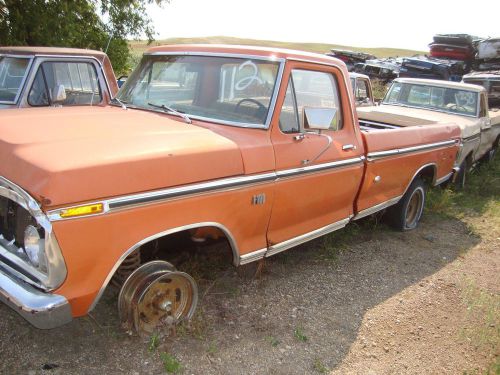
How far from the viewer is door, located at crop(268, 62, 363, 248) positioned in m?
3.44

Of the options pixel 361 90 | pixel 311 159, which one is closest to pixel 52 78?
pixel 311 159

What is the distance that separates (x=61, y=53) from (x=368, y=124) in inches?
160

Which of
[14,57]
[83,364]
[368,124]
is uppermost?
[14,57]

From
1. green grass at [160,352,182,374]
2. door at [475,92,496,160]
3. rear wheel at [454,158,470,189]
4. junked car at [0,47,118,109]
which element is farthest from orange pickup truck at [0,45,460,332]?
door at [475,92,496,160]

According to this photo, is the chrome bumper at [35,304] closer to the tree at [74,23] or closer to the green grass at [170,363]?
the green grass at [170,363]

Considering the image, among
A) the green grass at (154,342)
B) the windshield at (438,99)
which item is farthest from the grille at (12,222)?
the windshield at (438,99)

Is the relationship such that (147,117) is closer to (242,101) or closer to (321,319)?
(242,101)

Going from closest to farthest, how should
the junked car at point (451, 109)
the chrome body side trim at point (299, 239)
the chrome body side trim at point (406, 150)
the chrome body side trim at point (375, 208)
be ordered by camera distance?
1. the chrome body side trim at point (299, 239)
2. the chrome body side trim at point (406, 150)
3. the chrome body side trim at point (375, 208)
4. the junked car at point (451, 109)

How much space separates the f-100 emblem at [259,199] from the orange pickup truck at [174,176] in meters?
0.02

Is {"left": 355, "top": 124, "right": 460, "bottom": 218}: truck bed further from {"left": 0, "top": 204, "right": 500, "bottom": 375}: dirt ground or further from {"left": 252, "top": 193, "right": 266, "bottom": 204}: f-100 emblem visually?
{"left": 252, "top": 193, "right": 266, "bottom": 204}: f-100 emblem

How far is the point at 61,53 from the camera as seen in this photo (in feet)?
19.5

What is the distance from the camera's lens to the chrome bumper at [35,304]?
7.65 feet

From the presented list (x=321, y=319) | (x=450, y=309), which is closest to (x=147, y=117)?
(x=321, y=319)

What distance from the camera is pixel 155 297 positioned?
3004 millimetres
